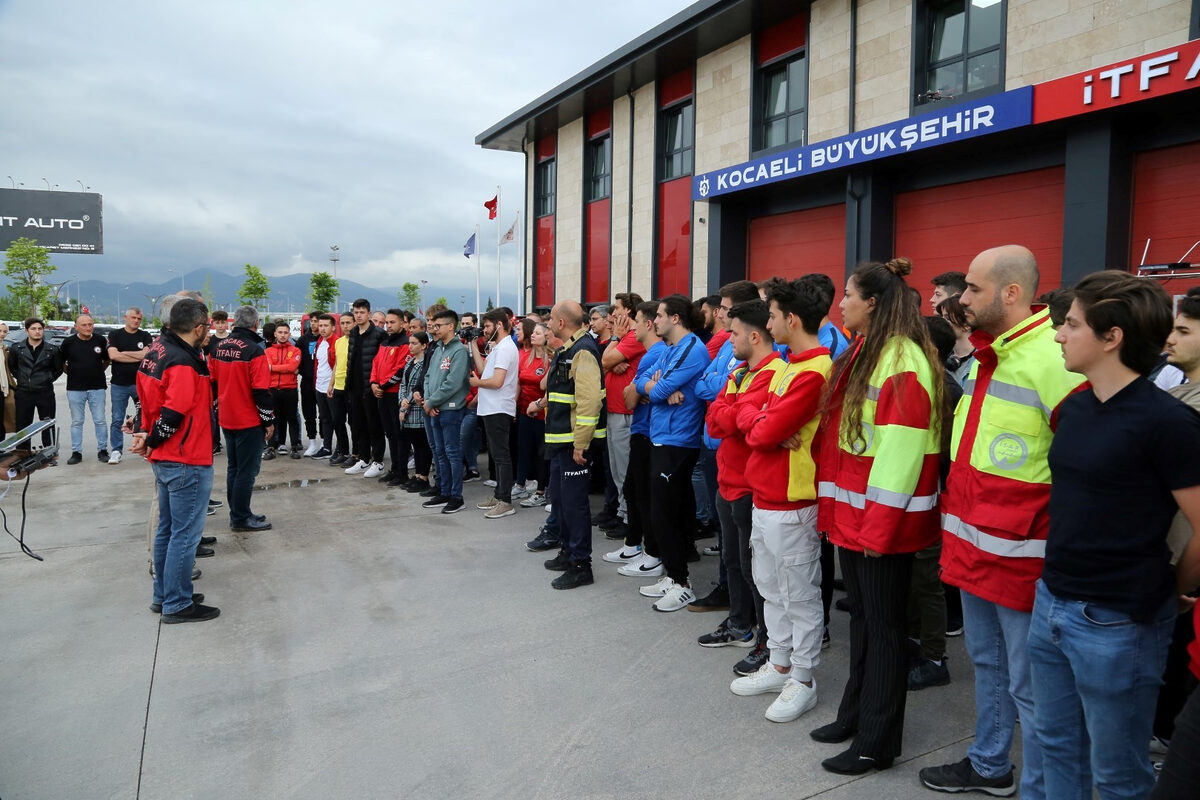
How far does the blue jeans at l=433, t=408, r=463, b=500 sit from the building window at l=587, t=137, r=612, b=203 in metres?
11.2

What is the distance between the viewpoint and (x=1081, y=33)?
335 inches

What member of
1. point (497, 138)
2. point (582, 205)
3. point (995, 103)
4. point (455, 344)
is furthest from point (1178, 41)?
point (497, 138)

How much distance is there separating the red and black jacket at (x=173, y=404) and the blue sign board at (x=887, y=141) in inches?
337

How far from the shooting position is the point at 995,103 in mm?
8555

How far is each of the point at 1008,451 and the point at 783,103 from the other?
38.9ft

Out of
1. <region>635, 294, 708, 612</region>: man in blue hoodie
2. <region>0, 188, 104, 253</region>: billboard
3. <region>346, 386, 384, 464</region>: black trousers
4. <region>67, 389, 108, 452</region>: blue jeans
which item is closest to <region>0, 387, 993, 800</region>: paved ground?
<region>635, 294, 708, 612</region>: man in blue hoodie

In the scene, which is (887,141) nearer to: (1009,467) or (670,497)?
(670,497)

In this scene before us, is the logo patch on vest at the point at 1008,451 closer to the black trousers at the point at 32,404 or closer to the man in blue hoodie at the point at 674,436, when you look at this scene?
the man in blue hoodie at the point at 674,436

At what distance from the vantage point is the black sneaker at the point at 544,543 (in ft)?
21.6

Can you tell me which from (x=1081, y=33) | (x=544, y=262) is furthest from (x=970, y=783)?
(x=544, y=262)

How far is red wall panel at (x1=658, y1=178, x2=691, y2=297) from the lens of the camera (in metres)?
15.1

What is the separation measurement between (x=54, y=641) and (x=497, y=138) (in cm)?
1924

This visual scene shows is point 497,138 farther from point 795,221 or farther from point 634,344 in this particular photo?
point 634,344

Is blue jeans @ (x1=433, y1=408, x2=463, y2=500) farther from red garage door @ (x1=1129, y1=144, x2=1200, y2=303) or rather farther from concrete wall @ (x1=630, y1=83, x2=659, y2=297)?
concrete wall @ (x1=630, y1=83, x2=659, y2=297)
